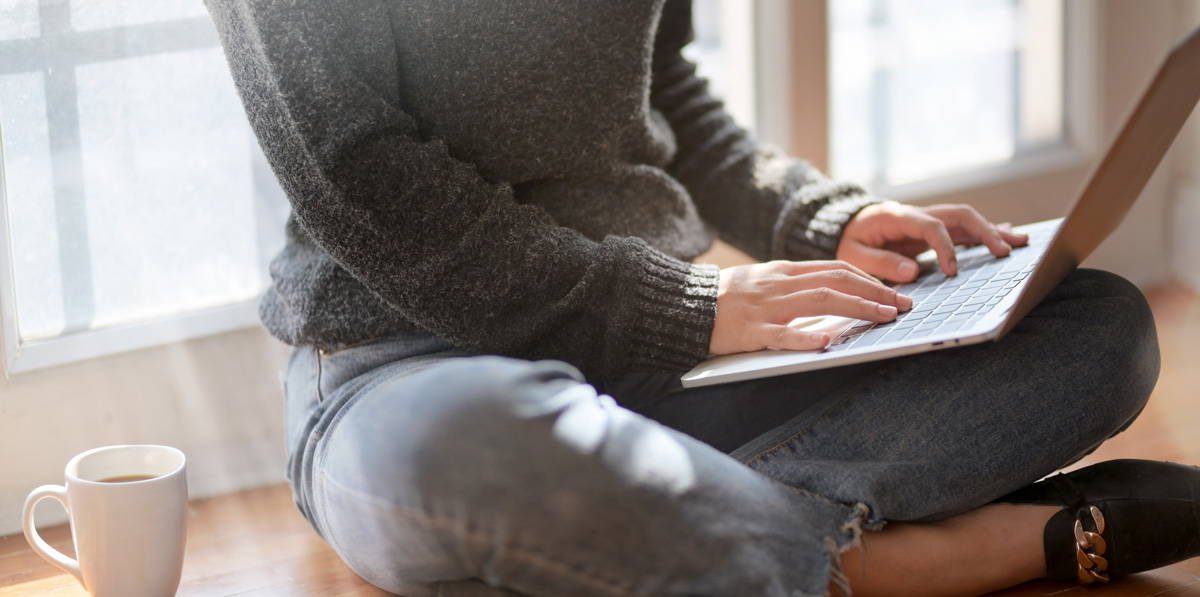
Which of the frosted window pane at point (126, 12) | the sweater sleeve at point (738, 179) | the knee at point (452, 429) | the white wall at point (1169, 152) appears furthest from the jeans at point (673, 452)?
the white wall at point (1169, 152)

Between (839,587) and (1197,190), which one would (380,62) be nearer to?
(839,587)

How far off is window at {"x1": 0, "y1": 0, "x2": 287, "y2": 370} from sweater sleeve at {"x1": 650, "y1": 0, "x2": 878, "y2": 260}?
49 centimetres

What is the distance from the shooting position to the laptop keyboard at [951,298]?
927 millimetres

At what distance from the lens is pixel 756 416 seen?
3.66 ft

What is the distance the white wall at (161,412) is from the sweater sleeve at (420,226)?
1.49ft

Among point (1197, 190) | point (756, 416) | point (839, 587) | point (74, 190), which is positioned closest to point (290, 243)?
point (74, 190)

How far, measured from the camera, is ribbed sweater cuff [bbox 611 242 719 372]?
3.29 ft

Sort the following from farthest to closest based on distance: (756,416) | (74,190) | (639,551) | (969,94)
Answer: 1. (969,94)
2. (74,190)
3. (756,416)
4. (639,551)

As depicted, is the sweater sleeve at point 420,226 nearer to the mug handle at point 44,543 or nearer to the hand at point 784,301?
the hand at point 784,301

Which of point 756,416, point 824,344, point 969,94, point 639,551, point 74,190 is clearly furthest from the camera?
point 969,94

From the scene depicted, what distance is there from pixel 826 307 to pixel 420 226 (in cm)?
35

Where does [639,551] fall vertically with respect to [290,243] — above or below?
below

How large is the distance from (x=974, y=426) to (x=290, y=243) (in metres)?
0.65

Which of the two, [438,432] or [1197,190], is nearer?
[438,432]
